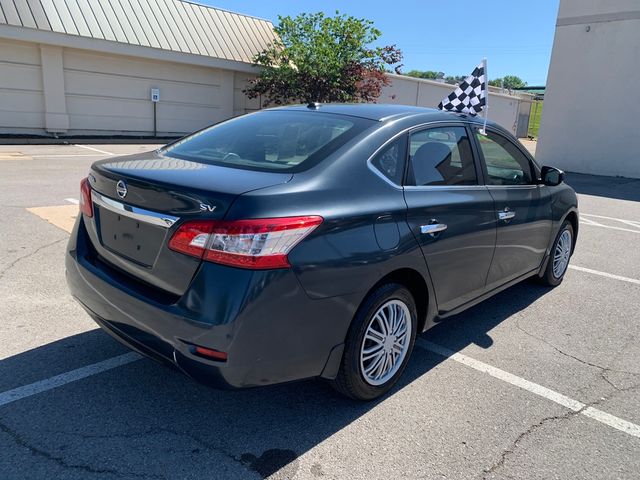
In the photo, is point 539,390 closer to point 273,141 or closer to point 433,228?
point 433,228

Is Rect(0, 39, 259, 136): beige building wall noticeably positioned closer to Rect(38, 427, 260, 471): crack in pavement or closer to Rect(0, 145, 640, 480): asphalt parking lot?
Rect(0, 145, 640, 480): asphalt parking lot

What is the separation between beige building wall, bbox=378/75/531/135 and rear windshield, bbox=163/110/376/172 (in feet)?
72.8

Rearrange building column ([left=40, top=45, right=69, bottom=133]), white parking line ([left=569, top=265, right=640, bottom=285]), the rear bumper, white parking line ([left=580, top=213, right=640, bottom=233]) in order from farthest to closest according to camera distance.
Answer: building column ([left=40, top=45, right=69, bottom=133])
white parking line ([left=580, top=213, right=640, bottom=233])
white parking line ([left=569, top=265, right=640, bottom=285])
the rear bumper

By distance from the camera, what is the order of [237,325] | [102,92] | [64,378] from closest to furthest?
[237,325], [64,378], [102,92]

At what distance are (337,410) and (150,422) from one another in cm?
102

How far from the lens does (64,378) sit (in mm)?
3090

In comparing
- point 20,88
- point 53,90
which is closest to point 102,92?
point 53,90

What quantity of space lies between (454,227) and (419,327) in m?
0.68

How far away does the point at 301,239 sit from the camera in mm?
2424

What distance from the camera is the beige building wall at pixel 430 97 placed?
87.4 ft

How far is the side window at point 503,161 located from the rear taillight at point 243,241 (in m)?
2.11

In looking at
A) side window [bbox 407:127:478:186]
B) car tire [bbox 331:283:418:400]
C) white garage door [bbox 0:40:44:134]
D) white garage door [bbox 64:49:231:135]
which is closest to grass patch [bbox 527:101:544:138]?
white garage door [bbox 64:49:231:135]

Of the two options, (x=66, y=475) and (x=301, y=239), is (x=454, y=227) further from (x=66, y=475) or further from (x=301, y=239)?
(x=66, y=475)

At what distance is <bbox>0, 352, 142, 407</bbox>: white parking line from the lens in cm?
289
